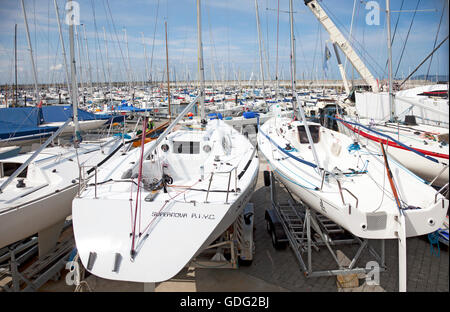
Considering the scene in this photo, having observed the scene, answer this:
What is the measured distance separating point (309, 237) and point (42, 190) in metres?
4.91

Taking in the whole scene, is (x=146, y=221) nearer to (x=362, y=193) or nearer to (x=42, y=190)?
(x=42, y=190)

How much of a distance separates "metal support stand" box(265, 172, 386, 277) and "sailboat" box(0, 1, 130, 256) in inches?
139

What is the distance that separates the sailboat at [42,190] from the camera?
14.6ft

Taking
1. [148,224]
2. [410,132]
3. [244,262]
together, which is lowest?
[244,262]

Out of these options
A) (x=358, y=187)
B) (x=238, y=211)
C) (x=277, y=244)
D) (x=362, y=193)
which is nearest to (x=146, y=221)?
(x=238, y=211)

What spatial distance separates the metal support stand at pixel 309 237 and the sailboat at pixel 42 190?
3.54 meters

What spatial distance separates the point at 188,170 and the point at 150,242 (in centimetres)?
288

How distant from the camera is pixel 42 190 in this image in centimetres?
532

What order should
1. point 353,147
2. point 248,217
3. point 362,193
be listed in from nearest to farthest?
point 362,193
point 248,217
point 353,147

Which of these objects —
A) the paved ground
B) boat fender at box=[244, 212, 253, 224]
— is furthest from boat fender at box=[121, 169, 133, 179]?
boat fender at box=[244, 212, 253, 224]

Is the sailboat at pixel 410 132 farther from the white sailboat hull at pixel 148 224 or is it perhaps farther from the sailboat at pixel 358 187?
the white sailboat hull at pixel 148 224
